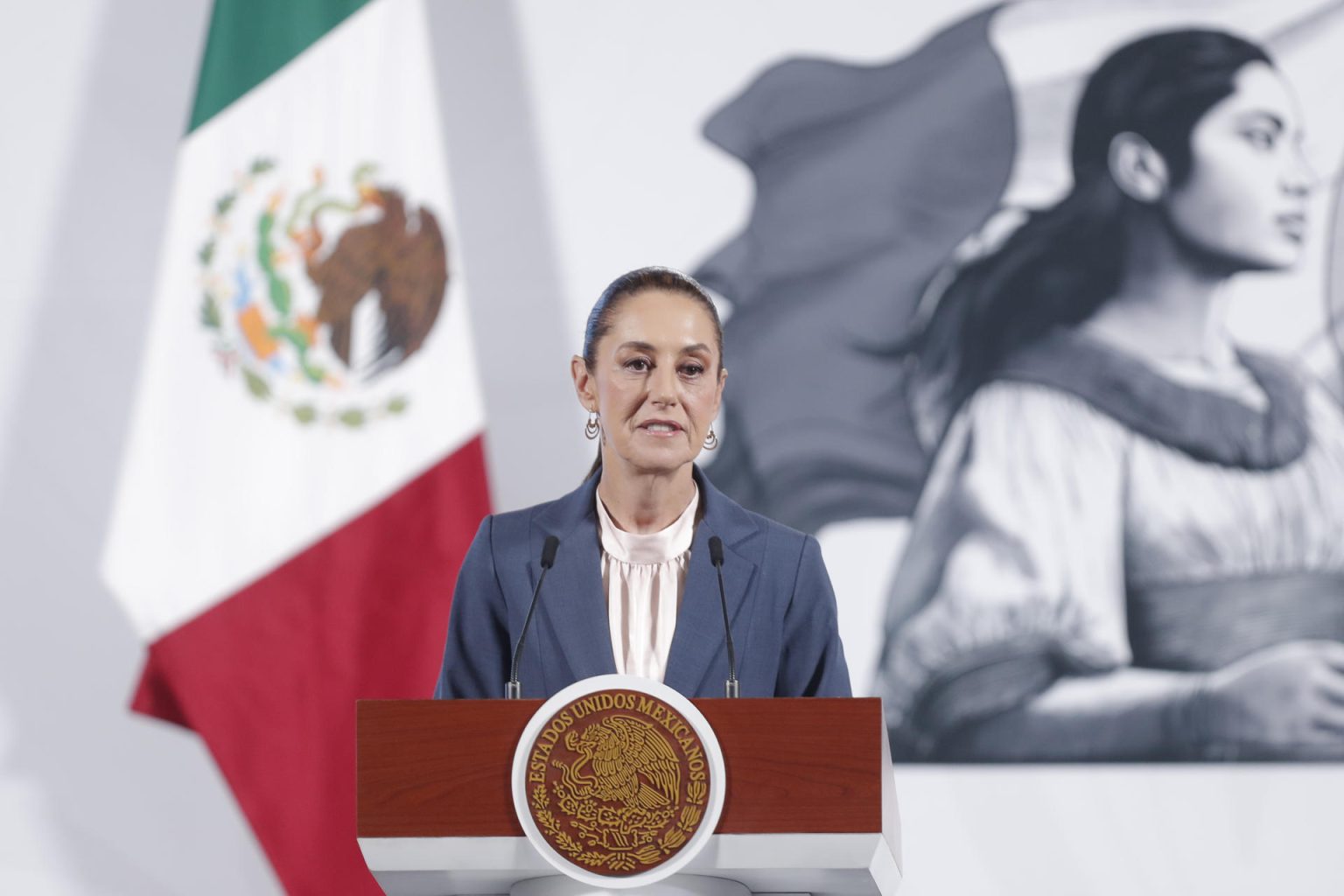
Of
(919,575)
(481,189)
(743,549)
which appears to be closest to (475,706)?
(743,549)

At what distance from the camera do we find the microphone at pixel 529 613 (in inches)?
63.8

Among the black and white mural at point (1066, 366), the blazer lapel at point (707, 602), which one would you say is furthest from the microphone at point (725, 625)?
the black and white mural at point (1066, 366)

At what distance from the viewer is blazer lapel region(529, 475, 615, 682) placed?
171 centimetres

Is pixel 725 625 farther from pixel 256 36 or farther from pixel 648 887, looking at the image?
pixel 256 36

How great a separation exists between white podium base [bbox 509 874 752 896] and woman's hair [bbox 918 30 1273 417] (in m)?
2.24

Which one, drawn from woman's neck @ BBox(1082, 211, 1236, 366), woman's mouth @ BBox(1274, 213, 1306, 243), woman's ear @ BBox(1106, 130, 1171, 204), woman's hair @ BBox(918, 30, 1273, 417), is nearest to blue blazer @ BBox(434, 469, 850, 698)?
→ woman's hair @ BBox(918, 30, 1273, 417)

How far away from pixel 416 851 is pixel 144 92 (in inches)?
113

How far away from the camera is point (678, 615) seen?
1.72 meters

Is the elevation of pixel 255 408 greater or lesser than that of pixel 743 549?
greater

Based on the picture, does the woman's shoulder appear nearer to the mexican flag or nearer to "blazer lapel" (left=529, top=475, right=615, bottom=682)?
"blazer lapel" (left=529, top=475, right=615, bottom=682)

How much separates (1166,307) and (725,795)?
252 cm

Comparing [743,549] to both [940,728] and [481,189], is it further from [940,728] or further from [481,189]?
[481,189]

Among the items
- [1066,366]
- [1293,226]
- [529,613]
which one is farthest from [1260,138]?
[529,613]

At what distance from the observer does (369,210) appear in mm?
3549
